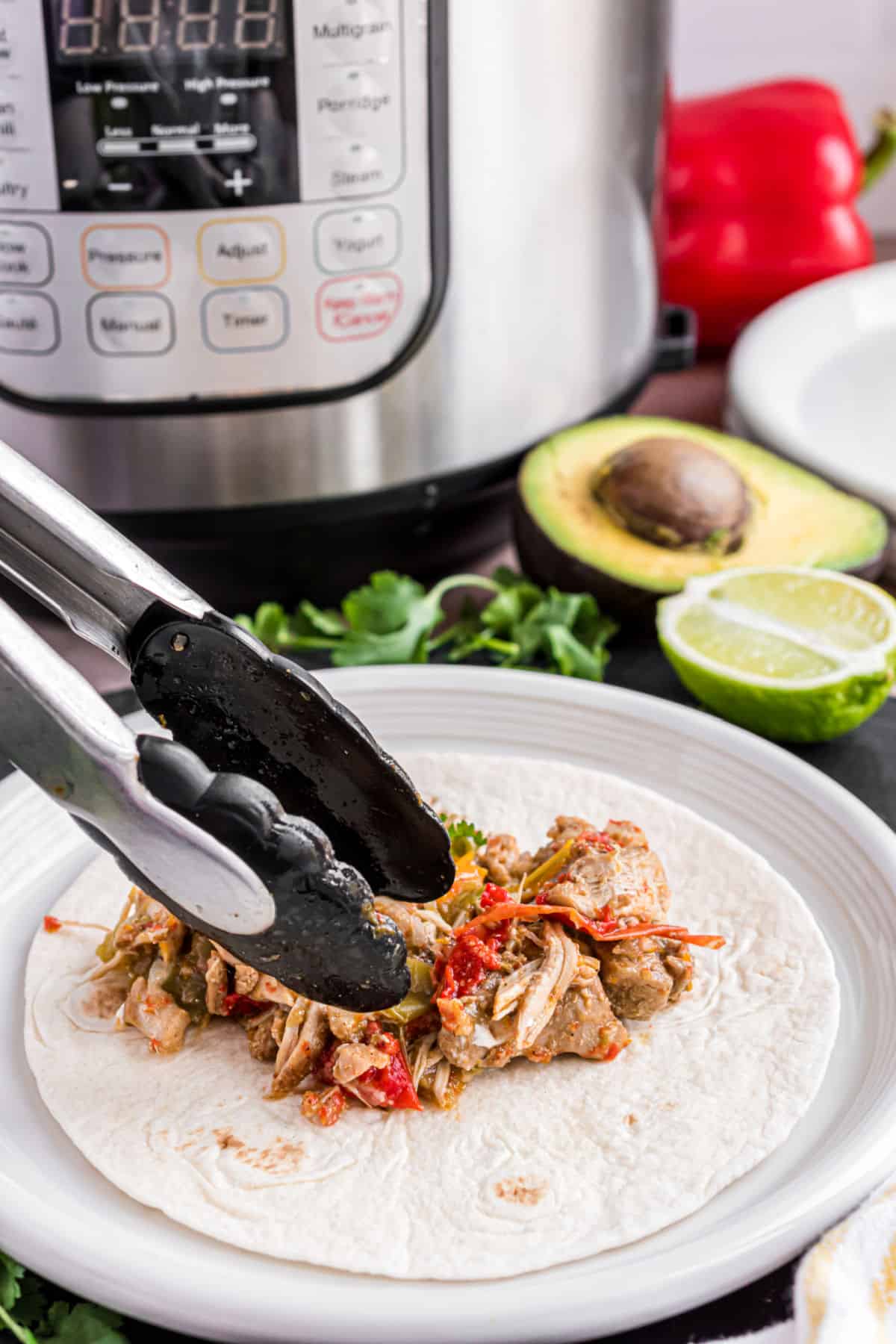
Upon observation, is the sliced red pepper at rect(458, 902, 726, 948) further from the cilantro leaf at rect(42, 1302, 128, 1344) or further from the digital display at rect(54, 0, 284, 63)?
the digital display at rect(54, 0, 284, 63)

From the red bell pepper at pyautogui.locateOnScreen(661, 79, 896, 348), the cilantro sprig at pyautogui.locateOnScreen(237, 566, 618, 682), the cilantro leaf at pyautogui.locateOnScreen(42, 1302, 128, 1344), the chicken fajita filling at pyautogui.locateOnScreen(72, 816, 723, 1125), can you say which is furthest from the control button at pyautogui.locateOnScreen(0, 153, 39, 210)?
the red bell pepper at pyautogui.locateOnScreen(661, 79, 896, 348)

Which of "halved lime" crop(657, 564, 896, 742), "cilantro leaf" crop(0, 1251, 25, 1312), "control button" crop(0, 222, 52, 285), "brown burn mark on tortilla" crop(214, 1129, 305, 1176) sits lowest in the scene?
"brown burn mark on tortilla" crop(214, 1129, 305, 1176)

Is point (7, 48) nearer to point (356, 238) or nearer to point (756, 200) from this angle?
point (356, 238)

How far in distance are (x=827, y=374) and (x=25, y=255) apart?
1.47m

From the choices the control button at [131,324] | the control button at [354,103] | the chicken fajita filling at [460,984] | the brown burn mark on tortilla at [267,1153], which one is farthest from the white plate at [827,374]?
the brown burn mark on tortilla at [267,1153]

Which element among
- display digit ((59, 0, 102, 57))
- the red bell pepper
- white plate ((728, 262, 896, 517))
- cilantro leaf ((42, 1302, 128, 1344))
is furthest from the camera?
the red bell pepper

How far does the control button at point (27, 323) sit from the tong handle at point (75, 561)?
61 centimetres

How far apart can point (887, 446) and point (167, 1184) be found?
185 cm

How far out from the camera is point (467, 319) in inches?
71.5

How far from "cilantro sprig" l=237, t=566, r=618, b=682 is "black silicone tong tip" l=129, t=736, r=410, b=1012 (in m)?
0.77

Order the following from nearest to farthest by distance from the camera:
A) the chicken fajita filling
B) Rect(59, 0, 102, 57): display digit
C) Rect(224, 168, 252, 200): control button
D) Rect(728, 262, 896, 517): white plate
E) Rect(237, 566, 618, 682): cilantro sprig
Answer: the chicken fajita filling
Rect(59, 0, 102, 57): display digit
Rect(224, 168, 252, 200): control button
Rect(237, 566, 618, 682): cilantro sprig
Rect(728, 262, 896, 517): white plate

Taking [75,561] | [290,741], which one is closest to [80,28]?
[75,561]

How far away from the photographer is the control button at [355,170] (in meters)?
1.66

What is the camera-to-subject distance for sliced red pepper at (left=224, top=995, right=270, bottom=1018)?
4.06ft
